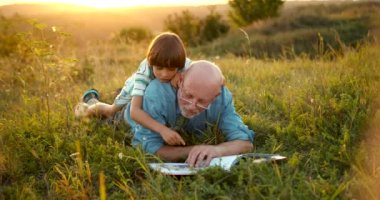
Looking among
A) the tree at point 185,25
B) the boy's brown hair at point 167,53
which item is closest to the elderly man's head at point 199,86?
the boy's brown hair at point 167,53

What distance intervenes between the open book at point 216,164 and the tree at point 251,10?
963 inches

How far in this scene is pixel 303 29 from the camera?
2353 centimetres

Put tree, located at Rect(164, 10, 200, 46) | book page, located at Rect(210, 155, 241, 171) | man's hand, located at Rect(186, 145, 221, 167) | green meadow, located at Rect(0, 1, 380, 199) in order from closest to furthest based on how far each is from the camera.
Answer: green meadow, located at Rect(0, 1, 380, 199), book page, located at Rect(210, 155, 241, 171), man's hand, located at Rect(186, 145, 221, 167), tree, located at Rect(164, 10, 200, 46)

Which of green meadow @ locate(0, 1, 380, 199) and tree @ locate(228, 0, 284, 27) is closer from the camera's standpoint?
green meadow @ locate(0, 1, 380, 199)

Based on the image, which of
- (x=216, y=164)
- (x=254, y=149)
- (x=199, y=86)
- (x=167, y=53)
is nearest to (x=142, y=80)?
(x=167, y=53)

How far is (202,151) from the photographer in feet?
11.8

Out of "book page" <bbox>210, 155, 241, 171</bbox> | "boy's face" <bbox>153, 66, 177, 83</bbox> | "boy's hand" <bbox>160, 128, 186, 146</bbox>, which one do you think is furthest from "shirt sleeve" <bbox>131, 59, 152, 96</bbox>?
"book page" <bbox>210, 155, 241, 171</bbox>

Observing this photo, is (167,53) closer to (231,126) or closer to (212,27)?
(231,126)

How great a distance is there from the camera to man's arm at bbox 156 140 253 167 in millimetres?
3566

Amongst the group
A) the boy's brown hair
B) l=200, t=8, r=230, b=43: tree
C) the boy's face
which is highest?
the boy's brown hair

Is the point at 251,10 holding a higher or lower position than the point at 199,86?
lower

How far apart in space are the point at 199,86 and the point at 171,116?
0.58m

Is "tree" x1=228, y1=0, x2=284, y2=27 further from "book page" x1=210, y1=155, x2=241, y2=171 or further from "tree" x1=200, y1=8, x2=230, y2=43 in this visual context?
"book page" x1=210, y1=155, x2=241, y2=171

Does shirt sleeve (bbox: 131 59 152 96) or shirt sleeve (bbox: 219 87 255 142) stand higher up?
shirt sleeve (bbox: 131 59 152 96)
